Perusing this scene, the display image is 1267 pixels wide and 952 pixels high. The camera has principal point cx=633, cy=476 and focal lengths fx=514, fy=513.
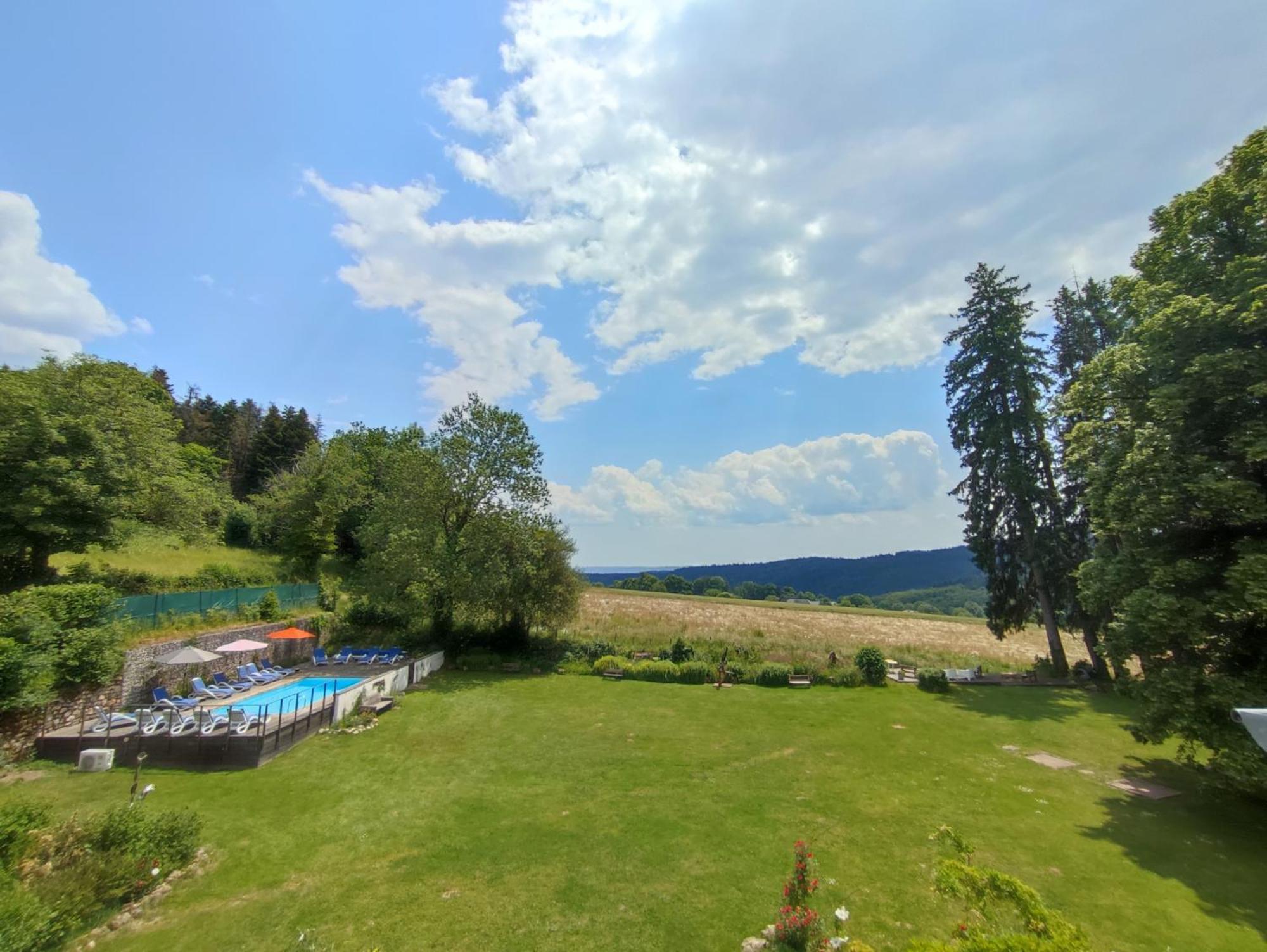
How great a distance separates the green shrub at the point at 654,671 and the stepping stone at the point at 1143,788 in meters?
14.6

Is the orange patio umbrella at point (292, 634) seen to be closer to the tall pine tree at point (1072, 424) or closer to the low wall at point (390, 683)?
the low wall at point (390, 683)

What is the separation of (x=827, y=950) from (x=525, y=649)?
22.2m

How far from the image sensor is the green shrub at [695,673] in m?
23.1

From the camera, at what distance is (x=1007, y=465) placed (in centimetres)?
2369

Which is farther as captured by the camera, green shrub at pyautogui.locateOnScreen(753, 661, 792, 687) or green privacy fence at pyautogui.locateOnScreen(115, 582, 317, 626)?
green shrub at pyautogui.locateOnScreen(753, 661, 792, 687)

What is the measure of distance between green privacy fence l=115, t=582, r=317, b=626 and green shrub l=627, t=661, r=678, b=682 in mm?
17504

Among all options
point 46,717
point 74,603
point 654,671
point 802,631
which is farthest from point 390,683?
point 802,631

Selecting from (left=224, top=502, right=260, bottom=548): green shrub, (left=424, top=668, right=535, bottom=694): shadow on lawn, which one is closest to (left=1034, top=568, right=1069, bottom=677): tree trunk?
(left=424, top=668, right=535, bottom=694): shadow on lawn

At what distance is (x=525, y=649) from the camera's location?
26594mm

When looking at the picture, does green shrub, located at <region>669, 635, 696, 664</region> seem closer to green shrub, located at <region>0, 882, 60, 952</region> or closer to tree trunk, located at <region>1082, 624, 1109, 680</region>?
tree trunk, located at <region>1082, 624, 1109, 680</region>

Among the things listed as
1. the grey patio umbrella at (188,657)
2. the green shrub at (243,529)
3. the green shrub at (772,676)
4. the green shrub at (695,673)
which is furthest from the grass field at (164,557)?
the green shrub at (772,676)

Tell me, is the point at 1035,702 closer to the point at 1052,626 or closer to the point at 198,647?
the point at 1052,626

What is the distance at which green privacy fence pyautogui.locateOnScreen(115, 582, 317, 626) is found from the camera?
57.0 ft

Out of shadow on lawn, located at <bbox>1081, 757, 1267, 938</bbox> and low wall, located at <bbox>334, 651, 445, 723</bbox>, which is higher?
low wall, located at <bbox>334, 651, 445, 723</bbox>
